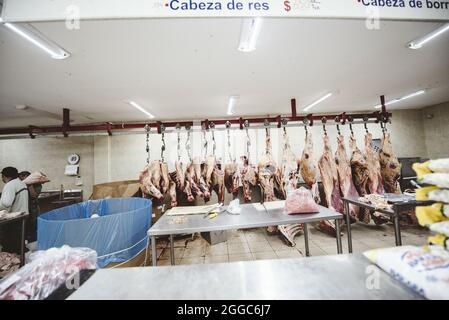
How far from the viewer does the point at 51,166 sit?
704 cm

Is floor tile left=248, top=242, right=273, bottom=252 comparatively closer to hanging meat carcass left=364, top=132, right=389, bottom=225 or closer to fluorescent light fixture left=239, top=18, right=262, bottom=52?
hanging meat carcass left=364, top=132, right=389, bottom=225

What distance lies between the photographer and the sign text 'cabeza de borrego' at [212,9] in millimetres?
1482

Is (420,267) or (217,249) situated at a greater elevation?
(420,267)

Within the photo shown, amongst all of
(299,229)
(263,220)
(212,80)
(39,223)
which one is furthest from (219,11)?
(299,229)

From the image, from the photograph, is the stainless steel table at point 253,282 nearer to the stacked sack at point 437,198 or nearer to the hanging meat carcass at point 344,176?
the stacked sack at point 437,198

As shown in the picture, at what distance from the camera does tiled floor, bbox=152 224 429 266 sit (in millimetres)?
4133

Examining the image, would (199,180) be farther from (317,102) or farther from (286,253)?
(317,102)

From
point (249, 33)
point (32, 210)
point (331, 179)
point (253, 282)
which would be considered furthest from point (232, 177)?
point (32, 210)

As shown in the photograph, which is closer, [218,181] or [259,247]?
[259,247]

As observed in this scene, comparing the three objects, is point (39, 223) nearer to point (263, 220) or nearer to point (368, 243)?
point (263, 220)

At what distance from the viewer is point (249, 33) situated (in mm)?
2352

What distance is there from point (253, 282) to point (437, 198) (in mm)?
952

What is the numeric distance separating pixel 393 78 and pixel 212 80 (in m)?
3.63

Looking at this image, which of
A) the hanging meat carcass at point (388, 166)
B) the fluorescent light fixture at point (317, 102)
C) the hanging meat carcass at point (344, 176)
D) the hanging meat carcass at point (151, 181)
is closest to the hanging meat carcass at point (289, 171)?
the hanging meat carcass at point (344, 176)
